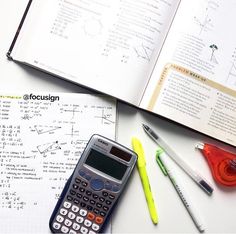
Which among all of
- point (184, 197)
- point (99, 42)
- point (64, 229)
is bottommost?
point (64, 229)

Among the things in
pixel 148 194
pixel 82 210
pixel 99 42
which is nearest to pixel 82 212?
pixel 82 210

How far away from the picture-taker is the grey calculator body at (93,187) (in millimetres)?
602

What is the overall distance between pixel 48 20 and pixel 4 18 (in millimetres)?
80

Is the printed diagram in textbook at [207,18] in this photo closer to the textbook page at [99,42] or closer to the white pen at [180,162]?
the textbook page at [99,42]

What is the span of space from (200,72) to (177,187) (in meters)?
0.19

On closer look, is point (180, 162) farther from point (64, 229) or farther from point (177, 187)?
point (64, 229)

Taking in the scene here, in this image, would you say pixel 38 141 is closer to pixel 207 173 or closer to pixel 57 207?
pixel 57 207

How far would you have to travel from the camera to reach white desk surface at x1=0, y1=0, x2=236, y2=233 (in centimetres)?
62

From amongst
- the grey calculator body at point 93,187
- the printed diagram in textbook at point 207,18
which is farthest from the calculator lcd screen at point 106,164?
the printed diagram in textbook at point 207,18

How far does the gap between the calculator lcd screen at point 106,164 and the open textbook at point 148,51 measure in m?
0.09

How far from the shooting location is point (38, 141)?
2.04 feet

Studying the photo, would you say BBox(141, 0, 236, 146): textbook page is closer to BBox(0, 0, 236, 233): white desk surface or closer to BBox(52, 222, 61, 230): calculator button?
BBox(0, 0, 236, 233): white desk surface

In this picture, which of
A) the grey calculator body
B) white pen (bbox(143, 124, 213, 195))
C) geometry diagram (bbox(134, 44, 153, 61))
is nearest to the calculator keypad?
the grey calculator body

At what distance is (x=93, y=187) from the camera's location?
1.99ft
